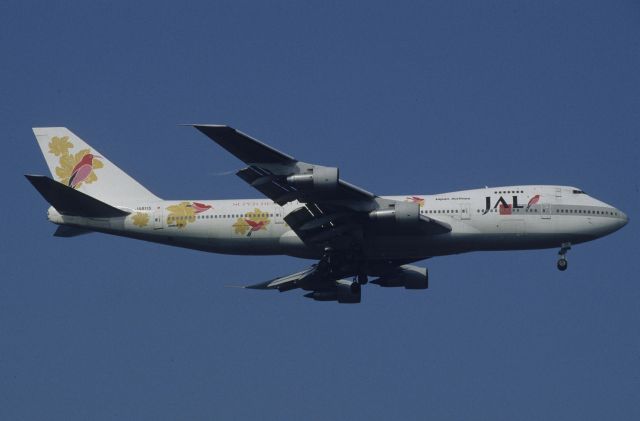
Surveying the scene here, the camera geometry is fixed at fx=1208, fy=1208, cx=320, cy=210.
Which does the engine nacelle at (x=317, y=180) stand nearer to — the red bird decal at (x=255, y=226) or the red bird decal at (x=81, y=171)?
the red bird decal at (x=255, y=226)

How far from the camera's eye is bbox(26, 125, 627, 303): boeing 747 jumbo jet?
194 ft

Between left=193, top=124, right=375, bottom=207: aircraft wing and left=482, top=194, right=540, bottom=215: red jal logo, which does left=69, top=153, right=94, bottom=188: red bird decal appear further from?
left=482, top=194, right=540, bottom=215: red jal logo

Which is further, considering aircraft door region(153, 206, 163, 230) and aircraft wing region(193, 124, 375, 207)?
aircraft door region(153, 206, 163, 230)

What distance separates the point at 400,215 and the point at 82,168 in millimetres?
19522

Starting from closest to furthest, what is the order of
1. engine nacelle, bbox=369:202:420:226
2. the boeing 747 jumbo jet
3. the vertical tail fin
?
engine nacelle, bbox=369:202:420:226 < the boeing 747 jumbo jet < the vertical tail fin

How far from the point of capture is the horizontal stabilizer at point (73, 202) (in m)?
60.3

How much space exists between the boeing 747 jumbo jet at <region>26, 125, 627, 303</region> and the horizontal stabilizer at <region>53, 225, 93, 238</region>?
0.21 ft

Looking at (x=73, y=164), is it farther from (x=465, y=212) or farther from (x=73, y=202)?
(x=465, y=212)

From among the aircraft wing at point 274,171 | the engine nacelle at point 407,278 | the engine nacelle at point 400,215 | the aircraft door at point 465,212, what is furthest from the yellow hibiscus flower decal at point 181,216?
the aircraft door at point 465,212

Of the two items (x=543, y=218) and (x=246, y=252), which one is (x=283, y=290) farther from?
(x=543, y=218)

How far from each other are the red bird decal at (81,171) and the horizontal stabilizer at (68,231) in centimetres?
435

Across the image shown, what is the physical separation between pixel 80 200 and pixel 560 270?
24734 mm

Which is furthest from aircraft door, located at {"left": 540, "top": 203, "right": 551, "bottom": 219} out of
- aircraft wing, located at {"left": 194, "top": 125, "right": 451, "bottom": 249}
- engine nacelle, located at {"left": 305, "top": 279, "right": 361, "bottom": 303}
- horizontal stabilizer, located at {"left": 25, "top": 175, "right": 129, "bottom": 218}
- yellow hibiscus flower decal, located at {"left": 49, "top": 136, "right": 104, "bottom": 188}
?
yellow hibiscus flower decal, located at {"left": 49, "top": 136, "right": 104, "bottom": 188}

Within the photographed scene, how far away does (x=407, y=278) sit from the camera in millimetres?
66125
